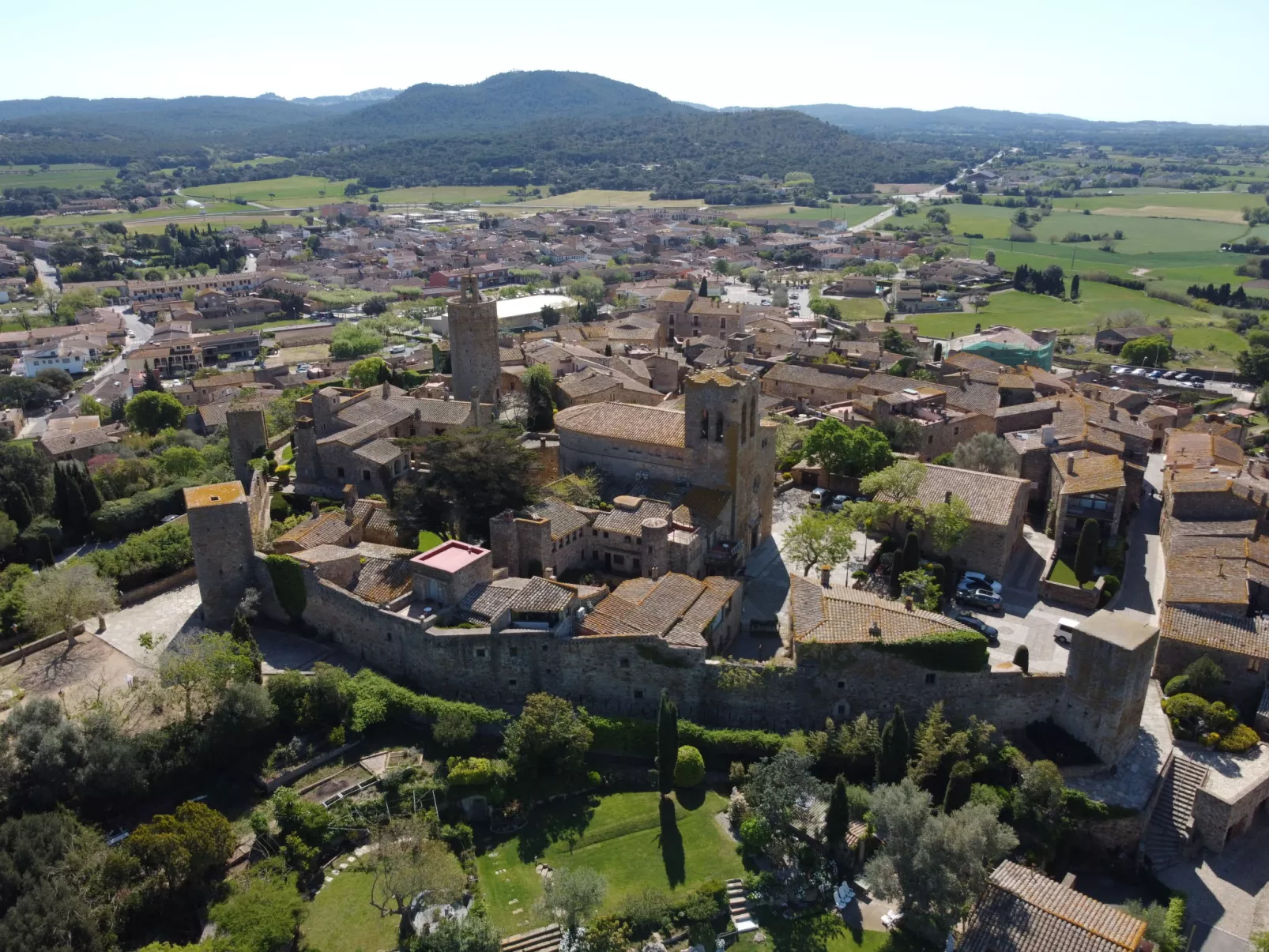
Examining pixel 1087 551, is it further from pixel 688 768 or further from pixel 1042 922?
pixel 688 768

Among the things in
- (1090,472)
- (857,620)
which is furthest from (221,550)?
(1090,472)

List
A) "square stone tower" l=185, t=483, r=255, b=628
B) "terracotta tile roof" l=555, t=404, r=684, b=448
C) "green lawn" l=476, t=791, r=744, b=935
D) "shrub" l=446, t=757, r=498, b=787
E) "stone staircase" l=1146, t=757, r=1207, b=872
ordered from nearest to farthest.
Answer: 1. "green lawn" l=476, t=791, r=744, b=935
2. "stone staircase" l=1146, t=757, r=1207, b=872
3. "shrub" l=446, t=757, r=498, b=787
4. "square stone tower" l=185, t=483, r=255, b=628
5. "terracotta tile roof" l=555, t=404, r=684, b=448

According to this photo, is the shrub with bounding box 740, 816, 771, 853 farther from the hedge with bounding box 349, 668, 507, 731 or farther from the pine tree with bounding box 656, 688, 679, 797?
the hedge with bounding box 349, 668, 507, 731

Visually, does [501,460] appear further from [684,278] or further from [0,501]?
[684,278]

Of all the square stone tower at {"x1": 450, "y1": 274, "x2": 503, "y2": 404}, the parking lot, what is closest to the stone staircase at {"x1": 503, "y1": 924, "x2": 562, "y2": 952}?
the parking lot

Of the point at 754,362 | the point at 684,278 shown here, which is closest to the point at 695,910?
the point at 754,362
